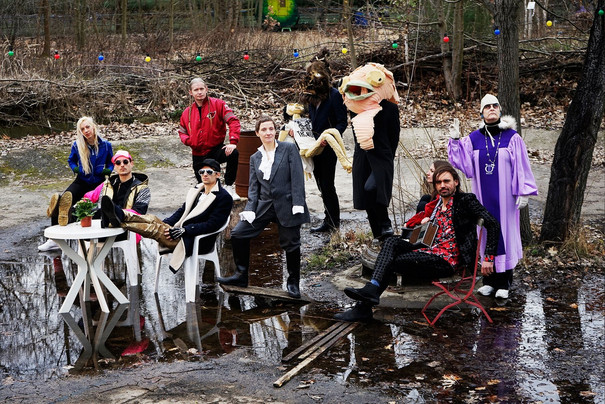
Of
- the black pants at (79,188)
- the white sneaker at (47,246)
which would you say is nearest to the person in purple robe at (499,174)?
the black pants at (79,188)

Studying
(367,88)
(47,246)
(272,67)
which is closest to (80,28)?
(272,67)

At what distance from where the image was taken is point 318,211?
416 inches

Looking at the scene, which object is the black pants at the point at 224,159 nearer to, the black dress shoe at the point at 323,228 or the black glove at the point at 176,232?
the black dress shoe at the point at 323,228

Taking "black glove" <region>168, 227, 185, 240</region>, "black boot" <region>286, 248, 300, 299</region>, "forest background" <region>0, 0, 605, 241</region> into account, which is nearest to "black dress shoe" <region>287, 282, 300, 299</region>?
"black boot" <region>286, 248, 300, 299</region>

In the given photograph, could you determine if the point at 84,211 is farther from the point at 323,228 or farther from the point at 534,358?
the point at 534,358

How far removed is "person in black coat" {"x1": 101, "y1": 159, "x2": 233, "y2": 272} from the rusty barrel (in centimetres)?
252

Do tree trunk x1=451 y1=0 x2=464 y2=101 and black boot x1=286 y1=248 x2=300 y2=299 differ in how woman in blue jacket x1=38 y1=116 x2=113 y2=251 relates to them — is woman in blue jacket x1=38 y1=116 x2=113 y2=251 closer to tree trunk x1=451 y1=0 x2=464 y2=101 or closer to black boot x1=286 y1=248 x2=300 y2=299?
black boot x1=286 y1=248 x2=300 y2=299

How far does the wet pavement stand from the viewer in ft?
16.9

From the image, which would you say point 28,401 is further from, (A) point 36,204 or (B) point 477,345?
(A) point 36,204

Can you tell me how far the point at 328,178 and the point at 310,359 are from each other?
3.87 meters

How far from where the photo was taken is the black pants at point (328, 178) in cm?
898

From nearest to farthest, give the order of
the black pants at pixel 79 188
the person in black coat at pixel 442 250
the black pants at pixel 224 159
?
the person in black coat at pixel 442 250 → the black pants at pixel 79 188 → the black pants at pixel 224 159

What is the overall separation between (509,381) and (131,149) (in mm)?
10019

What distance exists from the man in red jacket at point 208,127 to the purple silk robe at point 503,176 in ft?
10.2
